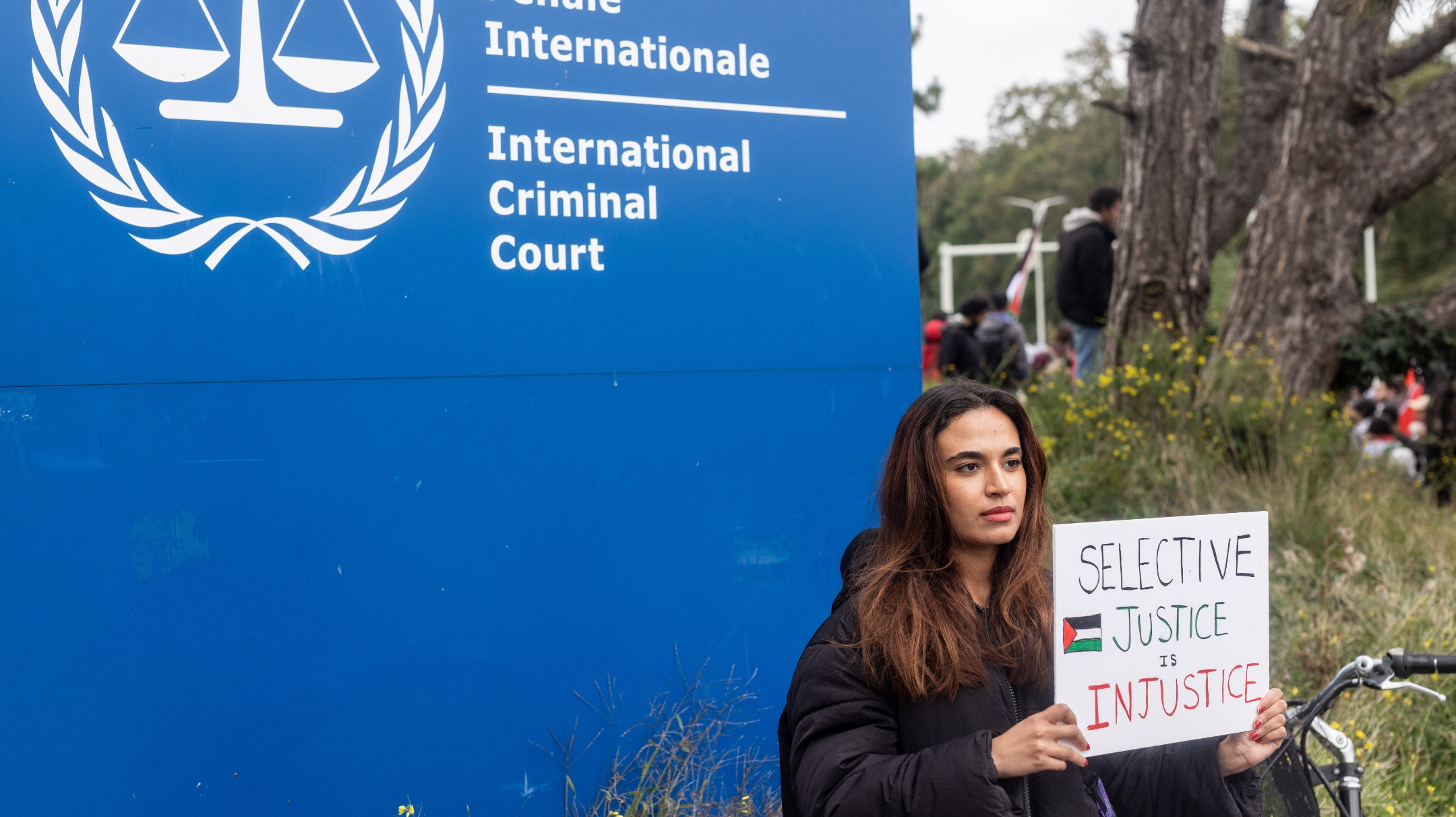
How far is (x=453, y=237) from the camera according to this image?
346 cm

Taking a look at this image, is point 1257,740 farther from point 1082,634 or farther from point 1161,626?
point 1082,634

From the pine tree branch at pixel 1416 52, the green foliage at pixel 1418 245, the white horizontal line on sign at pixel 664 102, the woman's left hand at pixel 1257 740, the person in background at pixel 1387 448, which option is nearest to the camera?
the woman's left hand at pixel 1257 740

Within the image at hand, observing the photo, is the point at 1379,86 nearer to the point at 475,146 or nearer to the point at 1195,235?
the point at 1195,235

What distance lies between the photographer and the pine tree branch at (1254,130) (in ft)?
38.8

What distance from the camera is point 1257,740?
2410 millimetres

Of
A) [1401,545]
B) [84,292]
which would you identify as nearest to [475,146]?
[84,292]

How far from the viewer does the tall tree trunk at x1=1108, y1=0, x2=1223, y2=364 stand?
8.73 metres

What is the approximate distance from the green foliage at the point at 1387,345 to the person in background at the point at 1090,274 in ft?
5.46

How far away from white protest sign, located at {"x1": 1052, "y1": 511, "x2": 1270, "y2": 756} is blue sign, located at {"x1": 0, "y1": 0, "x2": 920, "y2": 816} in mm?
1706

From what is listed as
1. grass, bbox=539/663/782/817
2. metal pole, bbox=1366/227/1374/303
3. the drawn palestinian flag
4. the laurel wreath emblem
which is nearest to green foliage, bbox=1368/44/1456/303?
metal pole, bbox=1366/227/1374/303

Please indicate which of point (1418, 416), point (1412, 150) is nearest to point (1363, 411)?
point (1418, 416)

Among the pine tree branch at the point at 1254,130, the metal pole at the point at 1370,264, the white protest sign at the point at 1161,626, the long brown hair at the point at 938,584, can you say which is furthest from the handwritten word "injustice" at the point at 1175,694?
the metal pole at the point at 1370,264

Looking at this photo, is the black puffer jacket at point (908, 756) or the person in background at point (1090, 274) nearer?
the black puffer jacket at point (908, 756)

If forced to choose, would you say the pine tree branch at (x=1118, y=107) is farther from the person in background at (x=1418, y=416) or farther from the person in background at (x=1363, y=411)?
the person in background at (x=1418, y=416)
